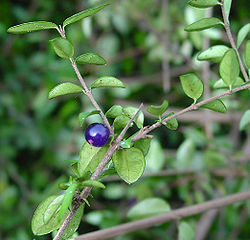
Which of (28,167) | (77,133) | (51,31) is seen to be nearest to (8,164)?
(28,167)

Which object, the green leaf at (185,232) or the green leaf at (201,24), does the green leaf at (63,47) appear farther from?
the green leaf at (185,232)

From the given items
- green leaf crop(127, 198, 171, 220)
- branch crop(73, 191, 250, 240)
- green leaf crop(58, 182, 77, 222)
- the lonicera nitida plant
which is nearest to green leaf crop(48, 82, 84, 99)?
the lonicera nitida plant

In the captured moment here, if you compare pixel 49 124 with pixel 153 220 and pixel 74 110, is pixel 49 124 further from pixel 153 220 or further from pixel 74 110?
pixel 153 220

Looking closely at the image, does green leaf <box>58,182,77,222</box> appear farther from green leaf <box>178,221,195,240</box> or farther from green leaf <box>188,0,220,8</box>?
green leaf <box>178,221,195,240</box>

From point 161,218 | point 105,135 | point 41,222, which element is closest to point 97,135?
point 105,135

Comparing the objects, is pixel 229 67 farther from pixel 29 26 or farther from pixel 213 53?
pixel 29 26

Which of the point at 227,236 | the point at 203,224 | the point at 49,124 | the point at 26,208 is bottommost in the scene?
the point at 227,236
